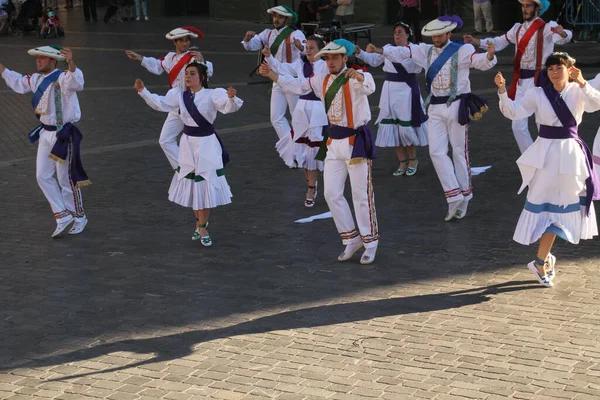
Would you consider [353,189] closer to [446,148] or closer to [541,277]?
[446,148]

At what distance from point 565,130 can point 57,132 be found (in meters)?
5.00

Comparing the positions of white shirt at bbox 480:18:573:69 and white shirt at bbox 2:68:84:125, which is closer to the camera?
white shirt at bbox 2:68:84:125

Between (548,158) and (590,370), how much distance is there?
2.16 metres

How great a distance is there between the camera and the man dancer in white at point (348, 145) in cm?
890

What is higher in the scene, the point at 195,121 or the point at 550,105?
the point at 550,105

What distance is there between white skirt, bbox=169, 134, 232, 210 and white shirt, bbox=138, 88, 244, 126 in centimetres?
22

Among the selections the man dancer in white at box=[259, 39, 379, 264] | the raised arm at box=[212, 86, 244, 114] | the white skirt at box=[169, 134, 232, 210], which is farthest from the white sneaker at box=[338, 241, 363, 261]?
the raised arm at box=[212, 86, 244, 114]

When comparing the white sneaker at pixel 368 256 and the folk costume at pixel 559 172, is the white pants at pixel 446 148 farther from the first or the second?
the folk costume at pixel 559 172

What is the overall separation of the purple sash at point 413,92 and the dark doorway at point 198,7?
964 inches

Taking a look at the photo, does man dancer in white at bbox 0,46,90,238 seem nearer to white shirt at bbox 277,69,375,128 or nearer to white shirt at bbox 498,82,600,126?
white shirt at bbox 277,69,375,128

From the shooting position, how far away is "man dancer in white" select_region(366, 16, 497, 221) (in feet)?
33.5

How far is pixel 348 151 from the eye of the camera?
8.91 m

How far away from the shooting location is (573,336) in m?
7.15

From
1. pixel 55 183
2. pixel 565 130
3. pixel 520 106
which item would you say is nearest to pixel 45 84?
pixel 55 183
